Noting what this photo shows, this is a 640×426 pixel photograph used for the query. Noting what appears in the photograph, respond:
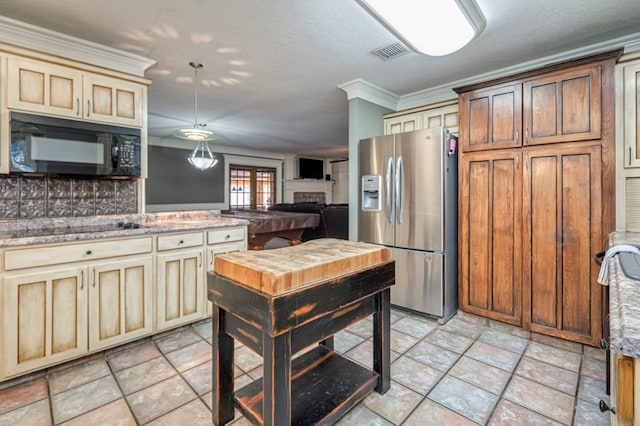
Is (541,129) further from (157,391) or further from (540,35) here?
(157,391)

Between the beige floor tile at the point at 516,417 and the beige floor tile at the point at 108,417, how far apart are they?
182 centimetres

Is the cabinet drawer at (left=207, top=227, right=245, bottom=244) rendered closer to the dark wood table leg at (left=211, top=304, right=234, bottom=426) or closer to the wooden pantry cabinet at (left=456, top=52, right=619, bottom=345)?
the dark wood table leg at (left=211, top=304, right=234, bottom=426)

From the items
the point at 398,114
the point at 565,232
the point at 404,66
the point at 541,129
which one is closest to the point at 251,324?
the point at 565,232

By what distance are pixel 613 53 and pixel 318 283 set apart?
2.55m

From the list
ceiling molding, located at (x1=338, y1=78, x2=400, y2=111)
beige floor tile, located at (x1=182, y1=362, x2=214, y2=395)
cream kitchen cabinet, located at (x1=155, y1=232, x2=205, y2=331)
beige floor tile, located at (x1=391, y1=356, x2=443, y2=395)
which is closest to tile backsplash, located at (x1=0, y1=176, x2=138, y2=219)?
cream kitchen cabinet, located at (x1=155, y1=232, x2=205, y2=331)

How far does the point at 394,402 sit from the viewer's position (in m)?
1.68

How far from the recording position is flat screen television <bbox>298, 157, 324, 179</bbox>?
9.39 metres

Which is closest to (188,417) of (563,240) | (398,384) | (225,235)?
(398,384)

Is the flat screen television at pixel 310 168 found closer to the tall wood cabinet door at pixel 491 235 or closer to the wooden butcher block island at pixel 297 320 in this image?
the tall wood cabinet door at pixel 491 235

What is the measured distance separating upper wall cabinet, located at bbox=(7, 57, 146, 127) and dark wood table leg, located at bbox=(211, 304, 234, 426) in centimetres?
195

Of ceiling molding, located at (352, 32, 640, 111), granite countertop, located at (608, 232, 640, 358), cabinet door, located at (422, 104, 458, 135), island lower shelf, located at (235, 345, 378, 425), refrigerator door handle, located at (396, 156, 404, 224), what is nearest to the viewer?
granite countertop, located at (608, 232, 640, 358)

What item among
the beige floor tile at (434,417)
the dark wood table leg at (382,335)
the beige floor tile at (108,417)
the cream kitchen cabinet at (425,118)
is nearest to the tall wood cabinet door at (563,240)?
the cream kitchen cabinet at (425,118)

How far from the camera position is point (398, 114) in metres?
3.61

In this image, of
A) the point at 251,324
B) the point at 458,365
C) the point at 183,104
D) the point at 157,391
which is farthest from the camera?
the point at 183,104
